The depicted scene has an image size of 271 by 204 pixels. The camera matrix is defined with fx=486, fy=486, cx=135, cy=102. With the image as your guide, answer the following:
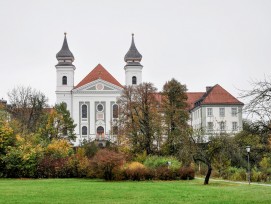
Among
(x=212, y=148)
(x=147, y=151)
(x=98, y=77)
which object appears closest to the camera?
(x=212, y=148)

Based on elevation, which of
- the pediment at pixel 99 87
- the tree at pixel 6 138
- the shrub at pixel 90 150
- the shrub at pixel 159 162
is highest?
the pediment at pixel 99 87

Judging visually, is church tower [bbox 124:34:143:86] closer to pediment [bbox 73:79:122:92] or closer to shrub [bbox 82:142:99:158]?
pediment [bbox 73:79:122:92]

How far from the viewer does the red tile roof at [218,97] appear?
76312mm

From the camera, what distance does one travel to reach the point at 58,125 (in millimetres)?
68812

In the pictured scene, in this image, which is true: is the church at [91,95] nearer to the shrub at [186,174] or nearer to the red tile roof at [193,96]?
the red tile roof at [193,96]

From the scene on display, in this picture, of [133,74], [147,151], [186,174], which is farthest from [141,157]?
[133,74]

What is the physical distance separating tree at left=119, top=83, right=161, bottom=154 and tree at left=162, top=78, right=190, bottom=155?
1.55m

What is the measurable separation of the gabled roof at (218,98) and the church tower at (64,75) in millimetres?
23662

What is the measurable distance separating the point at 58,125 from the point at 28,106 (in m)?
5.07

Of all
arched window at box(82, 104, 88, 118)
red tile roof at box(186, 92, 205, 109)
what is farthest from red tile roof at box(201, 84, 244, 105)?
arched window at box(82, 104, 88, 118)

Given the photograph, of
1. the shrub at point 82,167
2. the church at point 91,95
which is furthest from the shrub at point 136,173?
the church at point 91,95

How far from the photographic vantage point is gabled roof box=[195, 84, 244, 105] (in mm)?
76250

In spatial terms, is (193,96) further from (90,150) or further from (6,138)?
(6,138)

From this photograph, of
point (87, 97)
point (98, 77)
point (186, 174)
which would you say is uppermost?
point (98, 77)
